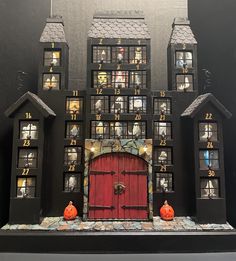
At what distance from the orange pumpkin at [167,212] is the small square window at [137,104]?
189 centimetres

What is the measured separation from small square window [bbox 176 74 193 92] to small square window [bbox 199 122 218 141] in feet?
2.79

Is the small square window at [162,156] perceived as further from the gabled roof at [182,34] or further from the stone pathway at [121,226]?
the gabled roof at [182,34]

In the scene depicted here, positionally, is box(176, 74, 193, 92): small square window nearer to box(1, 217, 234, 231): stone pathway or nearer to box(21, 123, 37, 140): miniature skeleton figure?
box(1, 217, 234, 231): stone pathway

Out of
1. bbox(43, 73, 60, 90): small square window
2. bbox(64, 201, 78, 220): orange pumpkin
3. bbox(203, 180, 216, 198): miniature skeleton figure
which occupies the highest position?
bbox(43, 73, 60, 90): small square window

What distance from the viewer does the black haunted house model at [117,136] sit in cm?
501

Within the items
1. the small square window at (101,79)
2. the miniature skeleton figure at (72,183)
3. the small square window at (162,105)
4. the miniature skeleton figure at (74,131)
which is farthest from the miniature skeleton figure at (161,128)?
the miniature skeleton figure at (72,183)

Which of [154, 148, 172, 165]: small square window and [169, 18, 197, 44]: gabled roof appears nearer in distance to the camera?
[154, 148, 172, 165]: small square window

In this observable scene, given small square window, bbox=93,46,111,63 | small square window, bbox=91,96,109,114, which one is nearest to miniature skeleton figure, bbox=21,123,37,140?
small square window, bbox=91,96,109,114

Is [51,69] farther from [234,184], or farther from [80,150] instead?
[234,184]

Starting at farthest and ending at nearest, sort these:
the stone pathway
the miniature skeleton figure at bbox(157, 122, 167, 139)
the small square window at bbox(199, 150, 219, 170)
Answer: the miniature skeleton figure at bbox(157, 122, 167, 139), the small square window at bbox(199, 150, 219, 170), the stone pathway

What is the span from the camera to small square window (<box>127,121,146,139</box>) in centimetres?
527

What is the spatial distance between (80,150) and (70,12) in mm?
3763

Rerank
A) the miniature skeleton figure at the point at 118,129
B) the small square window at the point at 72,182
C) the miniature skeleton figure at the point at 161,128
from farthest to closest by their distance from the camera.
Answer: the miniature skeleton figure at the point at 161,128, the small square window at the point at 72,182, the miniature skeleton figure at the point at 118,129

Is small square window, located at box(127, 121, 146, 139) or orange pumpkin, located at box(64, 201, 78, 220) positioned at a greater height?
small square window, located at box(127, 121, 146, 139)
